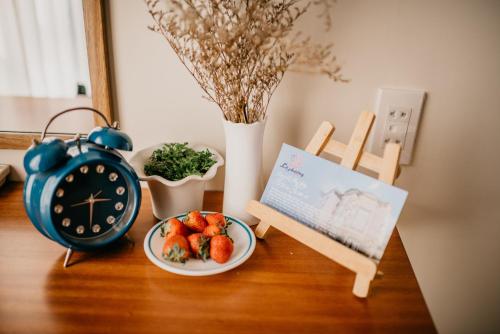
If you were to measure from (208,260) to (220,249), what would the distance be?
40 millimetres

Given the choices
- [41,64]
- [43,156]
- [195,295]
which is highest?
[41,64]

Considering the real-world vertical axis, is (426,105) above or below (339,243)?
above

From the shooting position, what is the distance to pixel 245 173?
89cm

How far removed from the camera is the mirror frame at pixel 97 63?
2.99ft

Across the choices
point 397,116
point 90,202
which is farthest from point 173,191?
point 397,116

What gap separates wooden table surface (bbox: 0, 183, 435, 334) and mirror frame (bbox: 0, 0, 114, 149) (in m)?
0.30

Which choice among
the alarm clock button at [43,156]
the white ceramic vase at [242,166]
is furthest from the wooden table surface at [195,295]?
the alarm clock button at [43,156]

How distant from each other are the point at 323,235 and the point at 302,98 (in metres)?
0.40

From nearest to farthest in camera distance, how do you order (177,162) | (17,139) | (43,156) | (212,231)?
(43,156)
(212,231)
(177,162)
(17,139)

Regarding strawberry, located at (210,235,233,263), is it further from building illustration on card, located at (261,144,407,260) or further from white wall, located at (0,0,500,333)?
white wall, located at (0,0,500,333)

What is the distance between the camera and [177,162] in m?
0.93

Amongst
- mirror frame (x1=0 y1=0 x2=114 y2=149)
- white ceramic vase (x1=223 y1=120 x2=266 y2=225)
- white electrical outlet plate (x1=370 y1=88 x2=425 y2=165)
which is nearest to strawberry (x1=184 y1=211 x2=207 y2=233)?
white ceramic vase (x1=223 y1=120 x2=266 y2=225)

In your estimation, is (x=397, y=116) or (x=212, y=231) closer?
(x=212, y=231)

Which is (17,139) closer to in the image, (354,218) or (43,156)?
(43,156)
